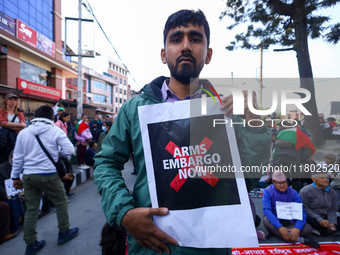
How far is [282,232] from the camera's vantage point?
2576mm

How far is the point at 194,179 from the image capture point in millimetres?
764

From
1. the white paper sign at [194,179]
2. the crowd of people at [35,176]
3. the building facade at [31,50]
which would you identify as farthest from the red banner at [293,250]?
the building facade at [31,50]

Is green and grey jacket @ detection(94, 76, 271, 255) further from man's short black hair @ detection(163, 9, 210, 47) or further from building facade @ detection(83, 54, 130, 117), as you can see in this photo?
building facade @ detection(83, 54, 130, 117)

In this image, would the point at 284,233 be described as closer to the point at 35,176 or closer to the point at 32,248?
the point at 32,248

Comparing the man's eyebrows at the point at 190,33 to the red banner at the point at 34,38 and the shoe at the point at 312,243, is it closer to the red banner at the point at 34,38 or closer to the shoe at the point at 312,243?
the shoe at the point at 312,243

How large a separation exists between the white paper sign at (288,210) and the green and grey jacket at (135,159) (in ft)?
7.79

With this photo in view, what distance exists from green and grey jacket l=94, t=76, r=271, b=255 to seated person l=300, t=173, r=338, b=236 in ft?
8.96

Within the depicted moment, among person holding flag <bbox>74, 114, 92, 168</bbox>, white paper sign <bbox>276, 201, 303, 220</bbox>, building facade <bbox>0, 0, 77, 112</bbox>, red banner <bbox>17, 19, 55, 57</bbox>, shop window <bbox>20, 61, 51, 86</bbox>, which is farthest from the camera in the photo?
shop window <bbox>20, 61, 51, 86</bbox>

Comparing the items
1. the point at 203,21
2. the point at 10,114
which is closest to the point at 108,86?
the point at 10,114

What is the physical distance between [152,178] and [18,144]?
231 cm

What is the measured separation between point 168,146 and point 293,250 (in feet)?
8.81

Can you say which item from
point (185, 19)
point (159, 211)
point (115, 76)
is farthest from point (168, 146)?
point (115, 76)

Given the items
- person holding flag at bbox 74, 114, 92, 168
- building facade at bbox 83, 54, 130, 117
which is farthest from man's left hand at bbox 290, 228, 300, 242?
building facade at bbox 83, 54, 130, 117

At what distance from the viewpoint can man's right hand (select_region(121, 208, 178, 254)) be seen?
0.74m
